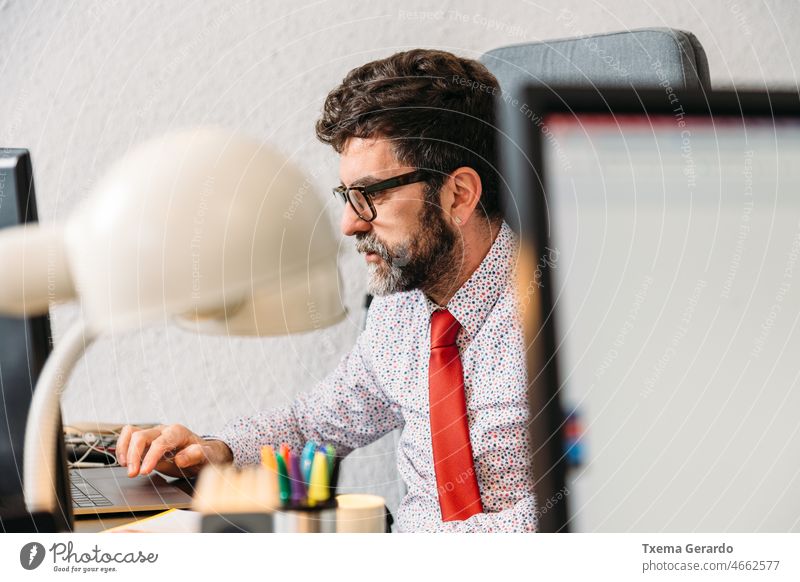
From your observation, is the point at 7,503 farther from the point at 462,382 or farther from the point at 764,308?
the point at 764,308

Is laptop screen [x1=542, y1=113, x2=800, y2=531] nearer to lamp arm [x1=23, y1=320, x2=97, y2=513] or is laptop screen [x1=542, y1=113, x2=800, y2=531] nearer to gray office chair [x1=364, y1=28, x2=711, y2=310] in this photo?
gray office chair [x1=364, y1=28, x2=711, y2=310]

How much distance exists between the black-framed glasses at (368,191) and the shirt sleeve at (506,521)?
0.74ft

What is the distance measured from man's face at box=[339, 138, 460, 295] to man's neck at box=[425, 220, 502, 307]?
11mm

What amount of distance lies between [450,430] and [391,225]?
0.52 feet

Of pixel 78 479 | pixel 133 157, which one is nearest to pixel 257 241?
pixel 133 157

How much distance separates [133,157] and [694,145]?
0.31 meters

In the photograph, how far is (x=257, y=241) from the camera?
0.39m

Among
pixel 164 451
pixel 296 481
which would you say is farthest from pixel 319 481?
pixel 164 451

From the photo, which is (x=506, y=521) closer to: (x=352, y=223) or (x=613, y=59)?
(x=352, y=223)

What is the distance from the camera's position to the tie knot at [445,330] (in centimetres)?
61
